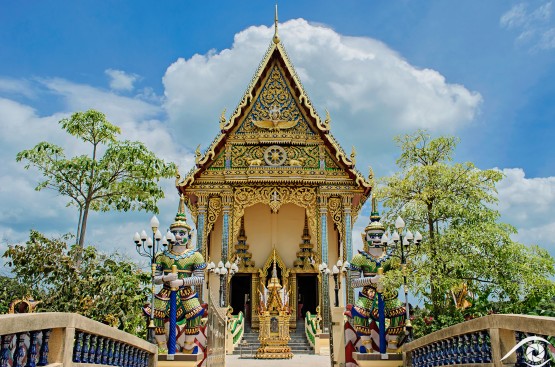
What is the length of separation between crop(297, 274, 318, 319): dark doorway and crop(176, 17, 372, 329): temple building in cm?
3

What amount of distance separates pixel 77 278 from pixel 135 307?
1.63m

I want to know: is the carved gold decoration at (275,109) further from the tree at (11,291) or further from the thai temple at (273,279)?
the tree at (11,291)

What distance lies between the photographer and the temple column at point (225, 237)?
13.9m

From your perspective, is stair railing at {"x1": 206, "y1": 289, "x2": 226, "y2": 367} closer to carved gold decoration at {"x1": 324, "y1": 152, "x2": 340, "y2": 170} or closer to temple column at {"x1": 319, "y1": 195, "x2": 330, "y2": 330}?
temple column at {"x1": 319, "y1": 195, "x2": 330, "y2": 330}

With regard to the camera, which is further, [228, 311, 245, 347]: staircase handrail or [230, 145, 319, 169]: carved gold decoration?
[230, 145, 319, 169]: carved gold decoration

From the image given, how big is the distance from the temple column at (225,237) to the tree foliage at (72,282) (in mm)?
2226

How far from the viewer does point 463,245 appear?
337 inches

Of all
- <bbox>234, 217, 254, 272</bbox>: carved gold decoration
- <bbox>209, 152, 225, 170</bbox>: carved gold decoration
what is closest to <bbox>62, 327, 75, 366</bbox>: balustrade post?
<bbox>209, 152, 225, 170</bbox>: carved gold decoration

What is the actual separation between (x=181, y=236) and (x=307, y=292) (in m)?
8.13

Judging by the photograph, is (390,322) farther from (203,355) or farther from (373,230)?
(203,355)

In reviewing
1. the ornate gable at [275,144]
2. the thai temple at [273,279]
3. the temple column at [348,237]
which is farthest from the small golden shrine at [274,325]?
the ornate gable at [275,144]

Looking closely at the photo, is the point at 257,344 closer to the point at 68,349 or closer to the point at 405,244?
the point at 405,244

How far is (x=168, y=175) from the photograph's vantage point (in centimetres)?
1548

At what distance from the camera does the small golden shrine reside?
12.2m
